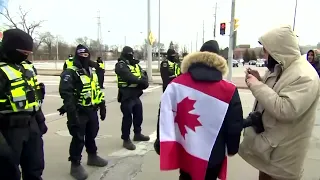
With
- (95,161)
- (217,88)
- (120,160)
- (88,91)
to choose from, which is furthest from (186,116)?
(120,160)

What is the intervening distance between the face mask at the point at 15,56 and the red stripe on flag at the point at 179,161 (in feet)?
6.12

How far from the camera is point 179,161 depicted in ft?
8.19

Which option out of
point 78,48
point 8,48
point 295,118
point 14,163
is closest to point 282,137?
point 295,118

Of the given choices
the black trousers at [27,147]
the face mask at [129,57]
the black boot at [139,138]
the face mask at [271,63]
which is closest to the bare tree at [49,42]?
the face mask at [129,57]

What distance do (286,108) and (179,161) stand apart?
0.94m

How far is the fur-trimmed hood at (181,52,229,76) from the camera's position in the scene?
7.73ft

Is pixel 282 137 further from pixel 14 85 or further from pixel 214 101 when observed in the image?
pixel 14 85

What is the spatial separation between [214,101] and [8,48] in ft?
7.15

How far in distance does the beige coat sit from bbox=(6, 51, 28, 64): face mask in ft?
7.70

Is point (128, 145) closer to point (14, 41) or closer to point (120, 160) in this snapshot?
point (120, 160)

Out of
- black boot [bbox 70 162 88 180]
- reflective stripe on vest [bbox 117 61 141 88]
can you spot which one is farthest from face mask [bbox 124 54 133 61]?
black boot [bbox 70 162 88 180]

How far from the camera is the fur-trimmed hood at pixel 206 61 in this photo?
92.8 inches

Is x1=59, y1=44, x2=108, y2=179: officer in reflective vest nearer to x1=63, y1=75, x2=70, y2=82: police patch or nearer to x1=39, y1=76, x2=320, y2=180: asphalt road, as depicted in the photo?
x1=63, y1=75, x2=70, y2=82: police patch

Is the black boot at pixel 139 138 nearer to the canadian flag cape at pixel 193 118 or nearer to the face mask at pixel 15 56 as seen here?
the face mask at pixel 15 56
